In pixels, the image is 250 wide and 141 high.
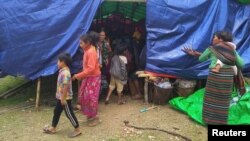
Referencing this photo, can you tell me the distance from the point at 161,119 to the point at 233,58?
1882 mm

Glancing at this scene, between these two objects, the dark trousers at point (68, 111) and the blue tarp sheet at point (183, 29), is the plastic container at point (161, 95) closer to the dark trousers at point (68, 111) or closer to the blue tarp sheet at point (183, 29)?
the blue tarp sheet at point (183, 29)

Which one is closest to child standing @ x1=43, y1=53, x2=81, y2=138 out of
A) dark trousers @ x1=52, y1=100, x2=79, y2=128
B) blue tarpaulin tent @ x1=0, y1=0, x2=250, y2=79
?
dark trousers @ x1=52, y1=100, x2=79, y2=128

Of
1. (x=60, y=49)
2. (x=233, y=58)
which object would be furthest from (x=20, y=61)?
(x=233, y=58)

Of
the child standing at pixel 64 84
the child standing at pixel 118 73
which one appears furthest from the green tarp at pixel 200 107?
the child standing at pixel 64 84

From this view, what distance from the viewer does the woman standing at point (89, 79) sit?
6.29 m

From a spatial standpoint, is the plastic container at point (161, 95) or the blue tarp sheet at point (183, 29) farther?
the plastic container at point (161, 95)

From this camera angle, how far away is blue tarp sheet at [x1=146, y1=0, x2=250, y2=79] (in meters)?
7.46

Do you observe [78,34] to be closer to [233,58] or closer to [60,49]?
[60,49]

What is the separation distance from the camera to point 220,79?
602 cm

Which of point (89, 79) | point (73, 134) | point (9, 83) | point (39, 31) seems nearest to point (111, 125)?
point (73, 134)

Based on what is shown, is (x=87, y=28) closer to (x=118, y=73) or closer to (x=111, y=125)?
(x=118, y=73)

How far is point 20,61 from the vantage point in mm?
7340

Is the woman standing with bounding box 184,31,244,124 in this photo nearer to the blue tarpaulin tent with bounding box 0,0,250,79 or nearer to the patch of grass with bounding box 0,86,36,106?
the blue tarpaulin tent with bounding box 0,0,250,79

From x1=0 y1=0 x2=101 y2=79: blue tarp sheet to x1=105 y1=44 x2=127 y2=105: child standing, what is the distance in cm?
90
